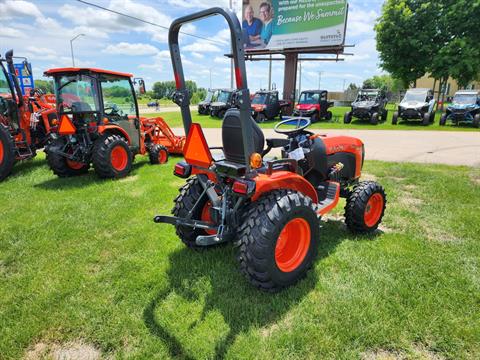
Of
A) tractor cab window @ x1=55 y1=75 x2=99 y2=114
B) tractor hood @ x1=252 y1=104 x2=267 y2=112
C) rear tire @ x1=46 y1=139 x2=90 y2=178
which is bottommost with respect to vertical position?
rear tire @ x1=46 y1=139 x2=90 y2=178

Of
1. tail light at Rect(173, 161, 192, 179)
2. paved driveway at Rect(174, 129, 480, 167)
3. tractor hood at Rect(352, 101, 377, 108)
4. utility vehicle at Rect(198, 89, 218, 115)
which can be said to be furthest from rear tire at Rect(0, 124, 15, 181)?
utility vehicle at Rect(198, 89, 218, 115)

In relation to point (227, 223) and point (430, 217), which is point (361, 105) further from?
point (227, 223)

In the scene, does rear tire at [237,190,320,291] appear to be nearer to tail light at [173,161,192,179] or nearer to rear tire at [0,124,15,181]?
tail light at [173,161,192,179]

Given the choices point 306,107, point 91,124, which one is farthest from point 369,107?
point 91,124

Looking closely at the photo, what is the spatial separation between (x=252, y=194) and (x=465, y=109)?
1735 centimetres

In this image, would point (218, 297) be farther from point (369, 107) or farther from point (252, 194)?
point (369, 107)

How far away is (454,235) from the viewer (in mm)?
3893

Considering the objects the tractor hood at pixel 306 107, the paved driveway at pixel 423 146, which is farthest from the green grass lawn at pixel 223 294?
the tractor hood at pixel 306 107

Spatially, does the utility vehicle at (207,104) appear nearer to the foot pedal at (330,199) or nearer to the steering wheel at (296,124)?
the steering wheel at (296,124)

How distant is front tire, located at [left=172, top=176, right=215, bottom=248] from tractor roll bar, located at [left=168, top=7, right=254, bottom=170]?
2.33ft

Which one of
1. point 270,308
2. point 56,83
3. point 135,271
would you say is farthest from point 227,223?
point 56,83

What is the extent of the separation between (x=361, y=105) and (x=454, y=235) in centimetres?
1479

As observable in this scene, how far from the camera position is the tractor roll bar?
7.16 feet

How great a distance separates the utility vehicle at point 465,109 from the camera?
617 inches
